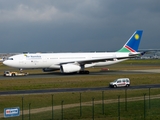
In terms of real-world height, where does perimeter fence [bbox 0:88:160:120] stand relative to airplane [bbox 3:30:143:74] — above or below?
below

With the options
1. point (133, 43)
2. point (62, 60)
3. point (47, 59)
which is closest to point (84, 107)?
point (47, 59)

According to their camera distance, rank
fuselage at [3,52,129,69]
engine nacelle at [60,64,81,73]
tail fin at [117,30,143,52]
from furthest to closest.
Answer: tail fin at [117,30,143,52], fuselage at [3,52,129,69], engine nacelle at [60,64,81,73]

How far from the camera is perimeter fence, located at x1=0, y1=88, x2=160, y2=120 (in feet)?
78.5

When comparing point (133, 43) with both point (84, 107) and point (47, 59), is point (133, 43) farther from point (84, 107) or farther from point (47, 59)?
point (84, 107)

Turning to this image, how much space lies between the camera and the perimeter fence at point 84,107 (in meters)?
23.9

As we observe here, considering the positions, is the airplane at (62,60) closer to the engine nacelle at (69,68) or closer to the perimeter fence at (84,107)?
the engine nacelle at (69,68)

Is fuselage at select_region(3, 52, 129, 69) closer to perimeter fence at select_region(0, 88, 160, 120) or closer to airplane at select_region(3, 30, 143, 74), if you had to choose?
airplane at select_region(3, 30, 143, 74)

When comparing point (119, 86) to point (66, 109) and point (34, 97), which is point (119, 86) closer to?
point (34, 97)

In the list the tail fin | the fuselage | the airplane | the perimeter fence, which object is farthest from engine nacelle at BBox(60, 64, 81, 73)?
the perimeter fence

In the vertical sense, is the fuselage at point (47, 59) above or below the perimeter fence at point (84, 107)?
above

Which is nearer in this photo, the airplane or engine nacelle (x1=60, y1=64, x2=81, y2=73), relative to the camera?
engine nacelle (x1=60, y1=64, x2=81, y2=73)

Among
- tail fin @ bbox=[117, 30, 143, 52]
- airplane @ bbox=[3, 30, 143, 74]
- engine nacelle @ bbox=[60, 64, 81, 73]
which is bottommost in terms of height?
engine nacelle @ bbox=[60, 64, 81, 73]

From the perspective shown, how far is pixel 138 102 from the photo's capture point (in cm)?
2984

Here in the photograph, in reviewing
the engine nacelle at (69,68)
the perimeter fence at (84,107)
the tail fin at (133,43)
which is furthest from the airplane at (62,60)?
the perimeter fence at (84,107)
